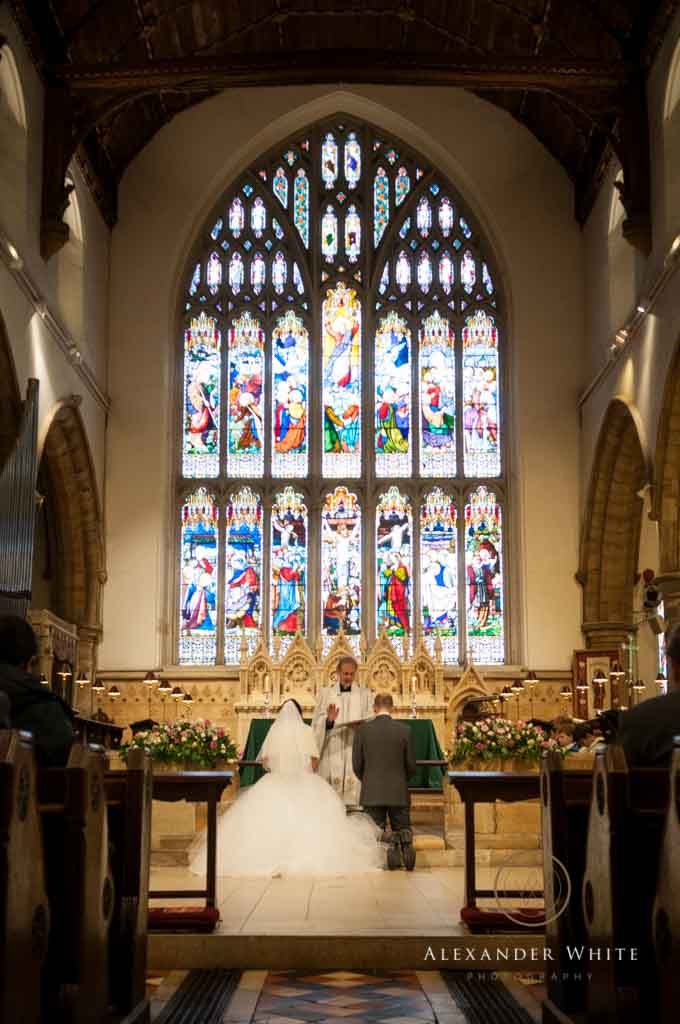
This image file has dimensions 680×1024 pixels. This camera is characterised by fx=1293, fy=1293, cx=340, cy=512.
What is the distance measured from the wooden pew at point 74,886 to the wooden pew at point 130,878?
0.49 m

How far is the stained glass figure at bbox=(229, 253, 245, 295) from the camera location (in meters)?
20.2

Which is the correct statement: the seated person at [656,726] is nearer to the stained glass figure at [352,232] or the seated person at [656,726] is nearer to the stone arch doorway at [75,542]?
the stone arch doorway at [75,542]

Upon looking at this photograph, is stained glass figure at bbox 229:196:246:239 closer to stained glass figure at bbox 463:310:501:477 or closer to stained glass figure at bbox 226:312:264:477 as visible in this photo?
stained glass figure at bbox 226:312:264:477

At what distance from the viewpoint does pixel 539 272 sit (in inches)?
778

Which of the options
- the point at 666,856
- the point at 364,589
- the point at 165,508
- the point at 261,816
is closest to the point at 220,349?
the point at 165,508

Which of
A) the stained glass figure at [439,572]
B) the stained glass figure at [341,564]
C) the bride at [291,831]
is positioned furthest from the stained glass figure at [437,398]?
the bride at [291,831]

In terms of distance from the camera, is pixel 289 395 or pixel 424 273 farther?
pixel 424 273

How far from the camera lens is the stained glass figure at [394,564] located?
19.1m

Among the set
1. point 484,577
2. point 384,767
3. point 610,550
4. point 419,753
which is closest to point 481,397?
point 484,577

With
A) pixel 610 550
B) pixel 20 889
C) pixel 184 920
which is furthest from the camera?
pixel 610 550

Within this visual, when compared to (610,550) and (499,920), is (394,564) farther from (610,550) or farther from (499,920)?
(499,920)

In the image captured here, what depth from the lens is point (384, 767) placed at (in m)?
10.2

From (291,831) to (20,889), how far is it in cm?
698

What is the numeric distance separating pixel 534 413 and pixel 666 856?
1594 cm
